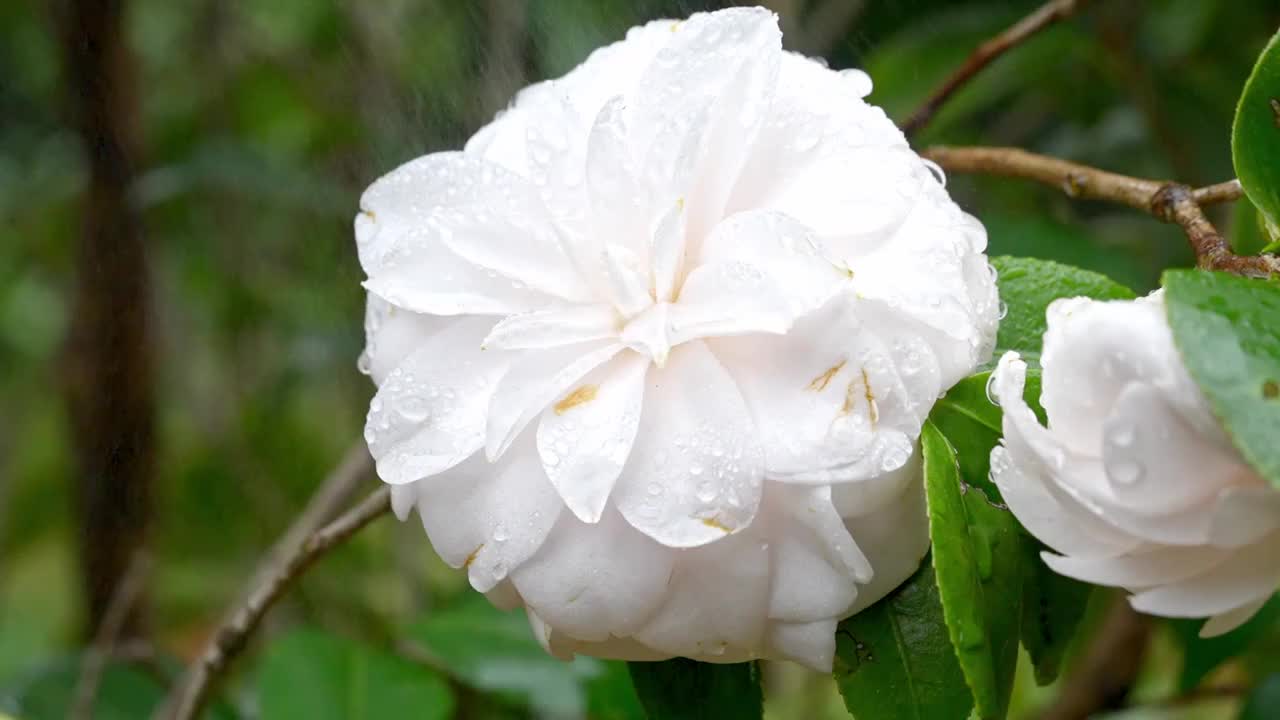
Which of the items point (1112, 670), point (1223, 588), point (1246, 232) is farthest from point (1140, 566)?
point (1112, 670)

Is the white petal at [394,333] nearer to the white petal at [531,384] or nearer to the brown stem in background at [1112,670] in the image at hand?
the white petal at [531,384]

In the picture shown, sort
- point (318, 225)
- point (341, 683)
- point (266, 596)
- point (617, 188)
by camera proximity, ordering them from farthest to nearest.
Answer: point (318, 225), point (341, 683), point (266, 596), point (617, 188)

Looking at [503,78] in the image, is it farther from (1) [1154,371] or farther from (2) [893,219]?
(1) [1154,371]

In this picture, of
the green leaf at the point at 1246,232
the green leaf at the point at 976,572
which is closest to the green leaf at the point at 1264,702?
the green leaf at the point at 1246,232

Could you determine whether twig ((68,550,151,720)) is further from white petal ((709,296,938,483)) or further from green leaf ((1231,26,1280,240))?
green leaf ((1231,26,1280,240))

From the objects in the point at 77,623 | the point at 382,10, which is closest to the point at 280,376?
the point at 77,623

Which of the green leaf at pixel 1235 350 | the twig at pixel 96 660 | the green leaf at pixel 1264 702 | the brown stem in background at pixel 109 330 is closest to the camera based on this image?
the green leaf at pixel 1235 350

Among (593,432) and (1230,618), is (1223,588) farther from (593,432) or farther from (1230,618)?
(593,432)
